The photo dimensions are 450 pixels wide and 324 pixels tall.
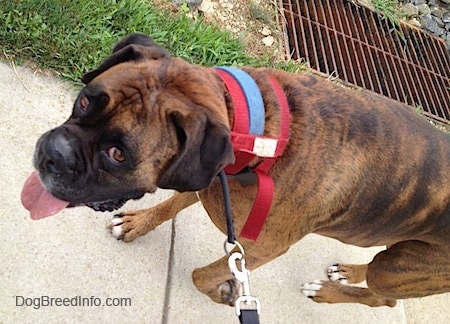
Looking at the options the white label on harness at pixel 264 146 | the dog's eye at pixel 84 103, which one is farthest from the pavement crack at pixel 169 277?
the dog's eye at pixel 84 103

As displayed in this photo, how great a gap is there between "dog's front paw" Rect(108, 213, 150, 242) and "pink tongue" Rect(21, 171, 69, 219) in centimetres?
82

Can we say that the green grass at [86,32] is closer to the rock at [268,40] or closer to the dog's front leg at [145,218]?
the rock at [268,40]

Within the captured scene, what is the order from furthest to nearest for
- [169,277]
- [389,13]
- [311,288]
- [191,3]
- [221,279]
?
[389,13] → [191,3] → [311,288] → [169,277] → [221,279]

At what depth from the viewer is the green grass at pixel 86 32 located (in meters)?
3.78

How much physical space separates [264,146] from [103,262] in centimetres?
135

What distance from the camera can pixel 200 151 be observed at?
2.25 m

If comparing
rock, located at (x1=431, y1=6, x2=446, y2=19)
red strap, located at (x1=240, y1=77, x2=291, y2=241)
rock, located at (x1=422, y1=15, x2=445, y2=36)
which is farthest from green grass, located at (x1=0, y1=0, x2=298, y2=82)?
rock, located at (x1=431, y1=6, x2=446, y2=19)

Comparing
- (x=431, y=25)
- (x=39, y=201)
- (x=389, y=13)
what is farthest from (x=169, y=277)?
(x=431, y=25)

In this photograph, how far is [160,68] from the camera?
2.47 metres

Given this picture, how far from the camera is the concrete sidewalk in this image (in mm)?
3094

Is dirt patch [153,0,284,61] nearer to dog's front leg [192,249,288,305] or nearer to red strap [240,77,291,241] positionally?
dog's front leg [192,249,288,305]

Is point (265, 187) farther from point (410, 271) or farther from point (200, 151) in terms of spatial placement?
point (410, 271)

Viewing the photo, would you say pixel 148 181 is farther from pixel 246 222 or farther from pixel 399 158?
pixel 399 158

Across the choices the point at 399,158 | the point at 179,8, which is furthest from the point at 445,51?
the point at 399,158
